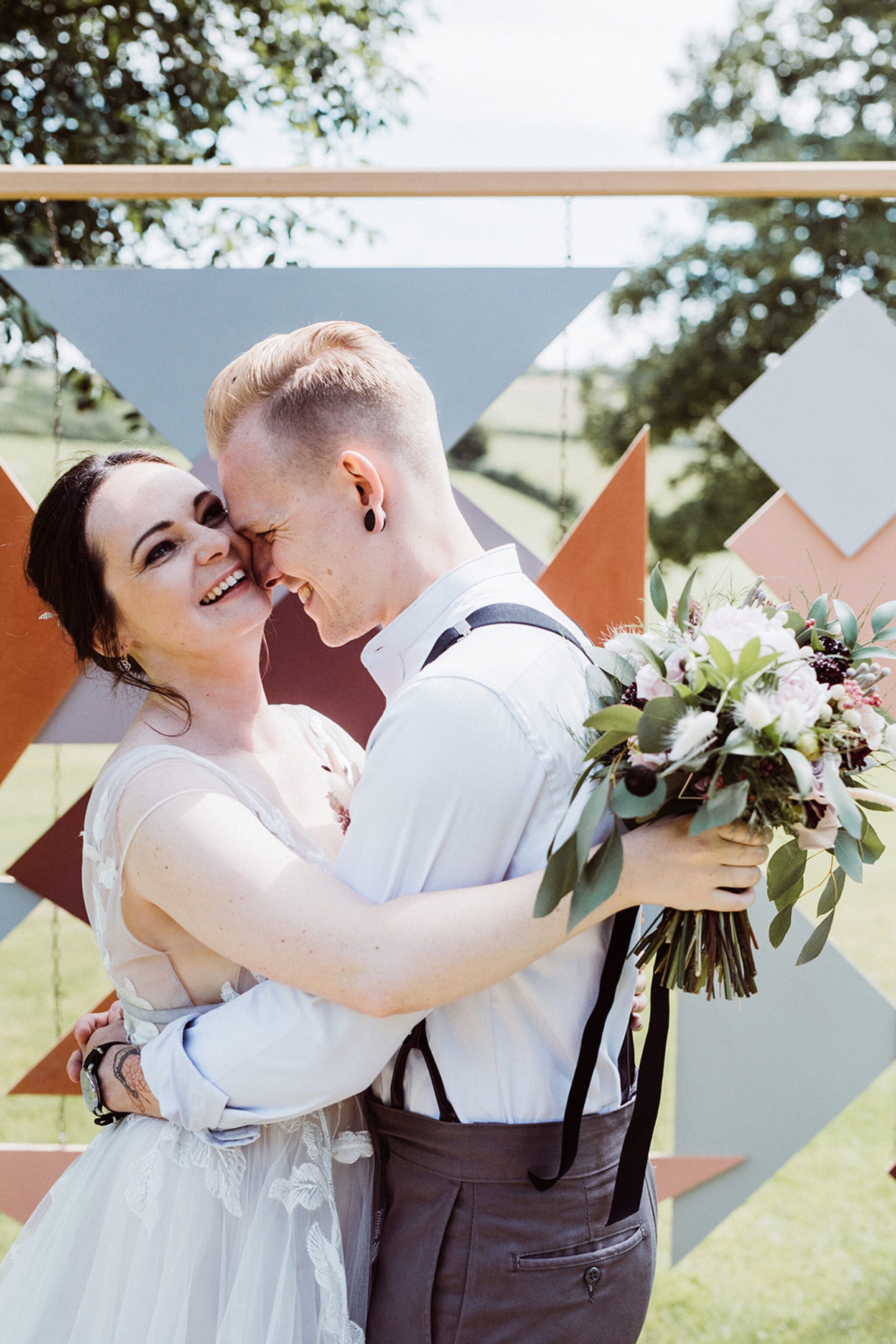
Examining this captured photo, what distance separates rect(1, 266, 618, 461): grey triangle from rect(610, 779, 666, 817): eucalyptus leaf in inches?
59.8

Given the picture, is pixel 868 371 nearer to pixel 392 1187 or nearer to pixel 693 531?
pixel 392 1187

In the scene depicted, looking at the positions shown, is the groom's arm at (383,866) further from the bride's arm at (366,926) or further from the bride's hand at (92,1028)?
the bride's hand at (92,1028)

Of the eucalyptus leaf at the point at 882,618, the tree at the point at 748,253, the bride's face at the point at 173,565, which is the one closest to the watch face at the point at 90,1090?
the bride's face at the point at 173,565

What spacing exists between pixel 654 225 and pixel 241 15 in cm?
1296

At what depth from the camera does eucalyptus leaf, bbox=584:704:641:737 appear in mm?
1441

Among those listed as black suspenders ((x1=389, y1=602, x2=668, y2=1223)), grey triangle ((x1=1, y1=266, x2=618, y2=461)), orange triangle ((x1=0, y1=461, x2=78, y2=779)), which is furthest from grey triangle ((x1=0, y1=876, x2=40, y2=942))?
black suspenders ((x1=389, y1=602, x2=668, y2=1223))

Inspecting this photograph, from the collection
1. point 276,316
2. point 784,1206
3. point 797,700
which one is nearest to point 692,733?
point 797,700

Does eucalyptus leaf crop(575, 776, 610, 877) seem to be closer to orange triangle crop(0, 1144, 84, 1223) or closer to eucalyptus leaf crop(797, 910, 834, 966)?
eucalyptus leaf crop(797, 910, 834, 966)

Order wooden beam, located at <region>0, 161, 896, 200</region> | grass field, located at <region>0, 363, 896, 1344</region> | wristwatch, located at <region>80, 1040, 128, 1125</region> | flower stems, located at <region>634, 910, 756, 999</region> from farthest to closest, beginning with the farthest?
grass field, located at <region>0, 363, 896, 1344</region>, wooden beam, located at <region>0, 161, 896, 200</region>, wristwatch, located at <region>80, 1040, 128, 1125</region>, flower stems, located at <region>634, 910, 756, 999</region>

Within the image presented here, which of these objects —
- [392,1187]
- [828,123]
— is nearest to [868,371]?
[392,1187]

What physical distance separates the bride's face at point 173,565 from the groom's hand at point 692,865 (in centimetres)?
92

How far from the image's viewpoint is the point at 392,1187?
1.80m

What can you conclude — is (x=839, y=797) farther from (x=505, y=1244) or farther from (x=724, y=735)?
(x=505, y=1244)

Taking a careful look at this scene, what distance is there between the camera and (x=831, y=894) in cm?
185
